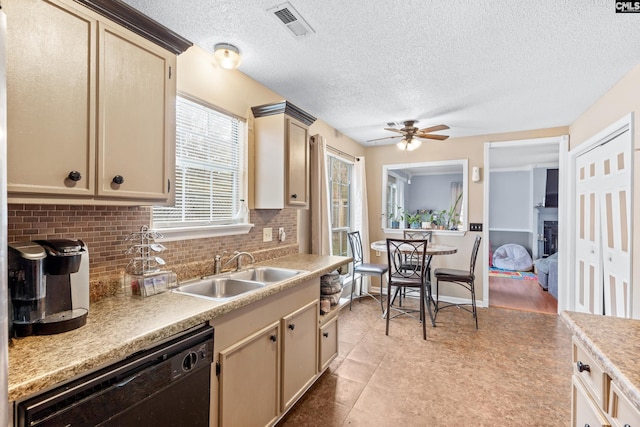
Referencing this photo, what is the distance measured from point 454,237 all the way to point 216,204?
11.4ft

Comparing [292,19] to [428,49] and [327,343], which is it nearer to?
[428,49]

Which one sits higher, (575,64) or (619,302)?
(575,64)

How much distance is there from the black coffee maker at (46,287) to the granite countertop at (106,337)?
1.6 inches

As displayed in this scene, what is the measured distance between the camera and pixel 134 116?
138cm

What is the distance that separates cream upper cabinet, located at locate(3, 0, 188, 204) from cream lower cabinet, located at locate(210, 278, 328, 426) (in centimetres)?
76

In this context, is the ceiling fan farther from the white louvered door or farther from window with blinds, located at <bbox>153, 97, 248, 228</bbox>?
window with blinds, located at <bbox>153, 97, 248, 228</bbox>

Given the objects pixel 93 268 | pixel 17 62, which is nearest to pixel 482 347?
pixel 93 268

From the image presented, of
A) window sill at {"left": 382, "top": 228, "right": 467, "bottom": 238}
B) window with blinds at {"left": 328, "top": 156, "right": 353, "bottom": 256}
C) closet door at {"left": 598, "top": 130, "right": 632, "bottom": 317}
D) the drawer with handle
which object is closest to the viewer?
the drawer with handle

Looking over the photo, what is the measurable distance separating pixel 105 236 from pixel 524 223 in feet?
26.0

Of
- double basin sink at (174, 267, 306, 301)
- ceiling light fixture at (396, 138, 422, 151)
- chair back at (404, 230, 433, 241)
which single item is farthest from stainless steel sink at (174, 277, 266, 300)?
chair back at (404, 230, 433, 241)

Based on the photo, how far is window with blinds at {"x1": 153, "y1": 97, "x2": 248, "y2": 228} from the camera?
1.99m

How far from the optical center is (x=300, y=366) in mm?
2033

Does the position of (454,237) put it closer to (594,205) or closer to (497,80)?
(594,205)

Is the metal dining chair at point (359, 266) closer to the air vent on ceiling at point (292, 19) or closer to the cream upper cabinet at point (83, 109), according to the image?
the air vent on ceiling at point (292, 19)
